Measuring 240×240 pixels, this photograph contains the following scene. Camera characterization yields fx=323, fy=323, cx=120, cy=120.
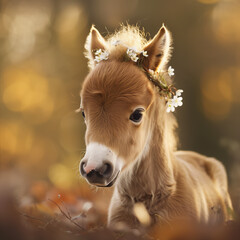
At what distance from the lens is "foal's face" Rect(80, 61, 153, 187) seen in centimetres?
159

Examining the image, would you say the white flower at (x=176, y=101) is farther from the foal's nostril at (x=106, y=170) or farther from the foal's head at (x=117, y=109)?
the foal's nostril at (x=106, y=170)

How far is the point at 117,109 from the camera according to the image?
1735 mm

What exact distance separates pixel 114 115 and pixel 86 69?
10.5 feet

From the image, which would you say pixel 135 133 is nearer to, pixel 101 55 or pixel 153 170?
pixel 153 170

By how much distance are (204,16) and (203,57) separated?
0.61m

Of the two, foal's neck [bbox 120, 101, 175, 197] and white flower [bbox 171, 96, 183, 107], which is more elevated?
white flower [bbox 171, 96, 183, 107]

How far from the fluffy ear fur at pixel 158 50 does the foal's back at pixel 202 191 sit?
0.69 meters

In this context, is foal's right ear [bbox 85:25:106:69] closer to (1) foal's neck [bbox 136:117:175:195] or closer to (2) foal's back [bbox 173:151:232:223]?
(1) foal's neck [bbox 136:117:175:195]

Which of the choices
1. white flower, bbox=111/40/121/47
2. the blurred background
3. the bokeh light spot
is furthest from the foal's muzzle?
the bokeh light spot

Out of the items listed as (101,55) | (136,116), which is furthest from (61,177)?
(136,116)

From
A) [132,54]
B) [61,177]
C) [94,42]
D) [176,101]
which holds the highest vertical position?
[94,42]

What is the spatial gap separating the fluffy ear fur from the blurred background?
89.4 inches

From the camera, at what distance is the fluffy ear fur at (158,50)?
6.52 ft

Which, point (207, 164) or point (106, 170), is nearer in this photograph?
point (106, 170)
